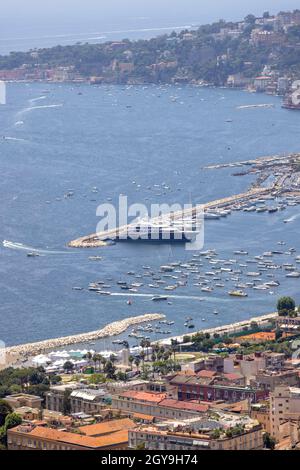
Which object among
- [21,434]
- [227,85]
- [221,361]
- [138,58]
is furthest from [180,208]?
[138,58]

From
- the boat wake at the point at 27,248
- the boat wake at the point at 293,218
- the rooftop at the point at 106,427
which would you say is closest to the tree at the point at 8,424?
the rooftop at the point at 106,427

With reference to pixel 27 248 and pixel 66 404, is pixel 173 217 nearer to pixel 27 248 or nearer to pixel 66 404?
pixel 27 248

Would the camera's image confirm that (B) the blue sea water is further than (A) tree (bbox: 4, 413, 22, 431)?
Yes

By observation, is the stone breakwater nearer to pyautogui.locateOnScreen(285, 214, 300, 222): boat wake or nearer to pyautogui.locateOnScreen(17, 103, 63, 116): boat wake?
pyautogui.locateOnScreen(285, 214, 300, 222): boat wake

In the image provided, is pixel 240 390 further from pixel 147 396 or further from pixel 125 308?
pixel 125 308

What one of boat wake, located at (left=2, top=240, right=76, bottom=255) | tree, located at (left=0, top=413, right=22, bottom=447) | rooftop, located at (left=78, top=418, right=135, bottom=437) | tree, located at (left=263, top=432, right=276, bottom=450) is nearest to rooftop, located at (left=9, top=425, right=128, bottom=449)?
rooftop, located at (left=78, top=418, right=135, bottom=437)

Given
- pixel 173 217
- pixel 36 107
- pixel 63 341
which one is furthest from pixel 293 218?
pixel 36 107
